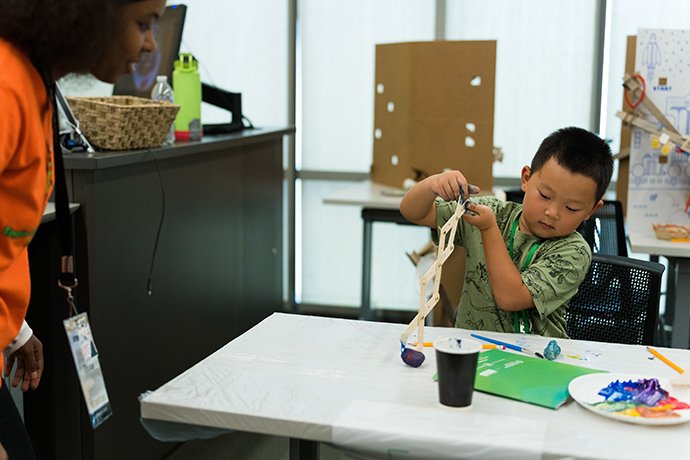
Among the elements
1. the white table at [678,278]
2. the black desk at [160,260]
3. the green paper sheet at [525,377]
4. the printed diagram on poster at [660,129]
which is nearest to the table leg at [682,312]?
the white table at [678,278]

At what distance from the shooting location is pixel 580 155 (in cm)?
175

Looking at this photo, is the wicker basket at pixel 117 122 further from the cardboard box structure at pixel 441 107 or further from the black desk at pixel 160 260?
the cardboard box structure at pixel 441 107

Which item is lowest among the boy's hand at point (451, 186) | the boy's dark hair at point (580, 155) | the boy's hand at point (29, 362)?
the boy's hand at point (29, 362)

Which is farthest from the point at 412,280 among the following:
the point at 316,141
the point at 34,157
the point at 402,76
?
the point at 34,157

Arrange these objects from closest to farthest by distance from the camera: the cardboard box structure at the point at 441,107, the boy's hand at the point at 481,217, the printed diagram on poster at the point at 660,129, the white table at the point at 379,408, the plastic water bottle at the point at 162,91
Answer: the white table at the point at 379,408 → the boy's hand at the point at 481,217 → the plastic water bottle at the point at 162,91 → the printed diagram on poster at the point at 660,129 → the cardboard box structure at the point at 441,107

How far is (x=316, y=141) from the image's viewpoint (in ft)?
14.1

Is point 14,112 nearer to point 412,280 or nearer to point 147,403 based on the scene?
point 147,403

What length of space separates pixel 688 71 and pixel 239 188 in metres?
1.63

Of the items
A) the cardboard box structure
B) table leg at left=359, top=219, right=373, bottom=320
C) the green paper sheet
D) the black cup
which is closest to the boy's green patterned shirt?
the green paper sheet

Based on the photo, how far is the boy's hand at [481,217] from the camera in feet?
5.47

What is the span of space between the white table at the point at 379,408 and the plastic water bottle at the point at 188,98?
4.63 feet

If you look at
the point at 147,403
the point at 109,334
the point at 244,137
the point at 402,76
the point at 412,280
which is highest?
the point at 402,76

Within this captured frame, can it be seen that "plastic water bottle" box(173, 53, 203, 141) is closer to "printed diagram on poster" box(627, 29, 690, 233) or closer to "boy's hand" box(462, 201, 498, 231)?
"boy's hand" box(462, 201, 498, 231)

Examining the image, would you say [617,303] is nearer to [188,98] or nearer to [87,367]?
[87,367]
